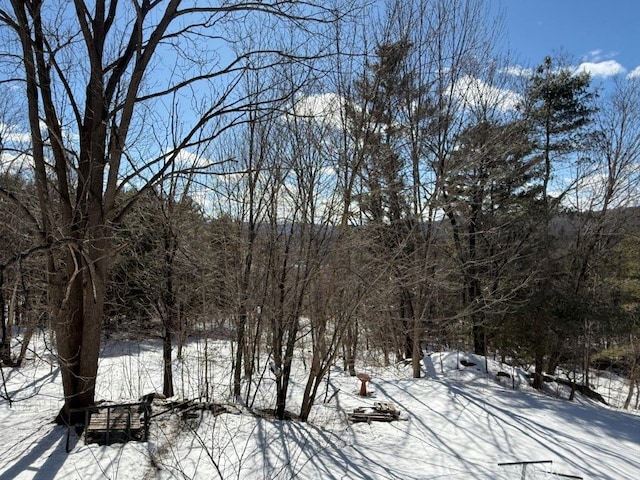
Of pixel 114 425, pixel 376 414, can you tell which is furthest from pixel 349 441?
pixel 114 425

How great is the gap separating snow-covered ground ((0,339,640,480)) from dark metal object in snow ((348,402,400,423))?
15cm

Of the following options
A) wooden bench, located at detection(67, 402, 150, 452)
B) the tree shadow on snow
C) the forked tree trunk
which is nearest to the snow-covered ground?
the tree shadow on snow

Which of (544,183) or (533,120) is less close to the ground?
(533,120)

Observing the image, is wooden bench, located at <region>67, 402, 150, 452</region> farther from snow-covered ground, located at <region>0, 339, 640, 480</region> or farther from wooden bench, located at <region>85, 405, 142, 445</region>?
snow-covered ground, located at <region>0, 339, 640, 480</region>

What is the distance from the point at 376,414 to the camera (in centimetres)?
Answer: 766

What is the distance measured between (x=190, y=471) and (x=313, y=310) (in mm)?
3152

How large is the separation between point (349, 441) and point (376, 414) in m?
1.22

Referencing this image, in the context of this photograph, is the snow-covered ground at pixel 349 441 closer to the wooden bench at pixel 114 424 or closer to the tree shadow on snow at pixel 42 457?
the tree shadow on snow at pixel 42 457

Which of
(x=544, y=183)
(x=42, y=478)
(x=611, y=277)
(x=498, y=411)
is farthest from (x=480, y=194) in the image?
(x=42, y=478)

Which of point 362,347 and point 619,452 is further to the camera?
point 362,347

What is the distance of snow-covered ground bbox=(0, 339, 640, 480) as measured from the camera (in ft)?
17.4

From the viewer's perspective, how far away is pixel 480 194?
14.1 metres

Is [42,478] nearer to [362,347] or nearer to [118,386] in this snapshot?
[118,386]

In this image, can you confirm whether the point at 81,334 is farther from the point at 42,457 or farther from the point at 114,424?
the point at 42,457
